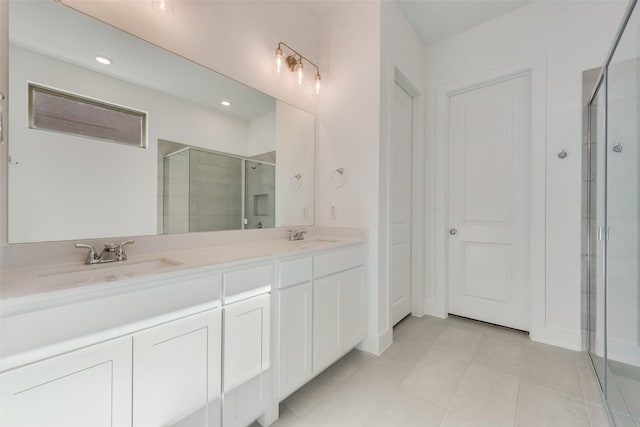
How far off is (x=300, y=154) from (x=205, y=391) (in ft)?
5.73

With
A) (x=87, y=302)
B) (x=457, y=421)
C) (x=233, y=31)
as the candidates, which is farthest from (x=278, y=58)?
(x=457, y=421)

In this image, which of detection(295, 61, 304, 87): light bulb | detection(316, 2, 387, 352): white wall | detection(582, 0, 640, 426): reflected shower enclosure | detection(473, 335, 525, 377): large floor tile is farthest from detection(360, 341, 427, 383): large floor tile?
detection(295, 61, 304, 87): light bulb

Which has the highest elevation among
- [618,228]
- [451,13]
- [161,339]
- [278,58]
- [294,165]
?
[451,13]

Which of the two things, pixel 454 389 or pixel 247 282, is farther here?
pixel 454 389

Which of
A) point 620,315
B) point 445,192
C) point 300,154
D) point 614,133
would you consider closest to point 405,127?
point 445,192

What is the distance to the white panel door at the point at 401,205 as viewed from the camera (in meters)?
2.44

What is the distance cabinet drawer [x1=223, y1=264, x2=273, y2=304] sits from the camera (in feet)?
3.69

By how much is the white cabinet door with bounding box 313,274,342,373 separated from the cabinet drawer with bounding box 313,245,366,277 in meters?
0.05

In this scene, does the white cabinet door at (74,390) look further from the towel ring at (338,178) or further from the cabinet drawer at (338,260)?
the towel ring at (338,178)

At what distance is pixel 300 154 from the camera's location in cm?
225

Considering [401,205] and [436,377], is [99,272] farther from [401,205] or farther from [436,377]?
[401,205]

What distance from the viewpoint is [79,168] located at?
3.74 feet

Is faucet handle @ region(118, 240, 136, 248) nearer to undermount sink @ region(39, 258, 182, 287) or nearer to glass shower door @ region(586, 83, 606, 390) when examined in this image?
undermount sink @ region(39, 258, 182, 287)

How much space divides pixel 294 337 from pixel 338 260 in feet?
1.79
